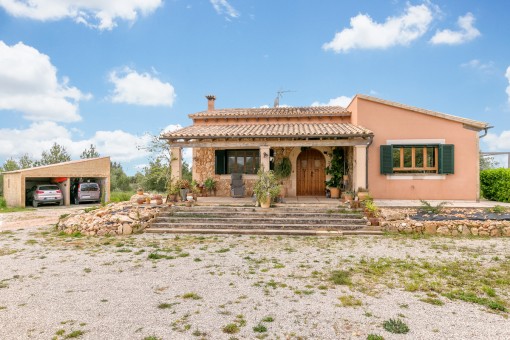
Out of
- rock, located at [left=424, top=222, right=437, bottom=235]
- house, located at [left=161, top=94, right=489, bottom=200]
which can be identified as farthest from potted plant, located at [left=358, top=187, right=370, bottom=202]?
rock, located at [left=424, top=222, right=437, bottom=235]

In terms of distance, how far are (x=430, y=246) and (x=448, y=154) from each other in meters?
6.17

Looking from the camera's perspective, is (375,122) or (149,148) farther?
(149,148)

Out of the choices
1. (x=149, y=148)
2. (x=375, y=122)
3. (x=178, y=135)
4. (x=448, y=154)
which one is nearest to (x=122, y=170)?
(x=149, y=148)

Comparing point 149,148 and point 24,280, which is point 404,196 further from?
point 149,148

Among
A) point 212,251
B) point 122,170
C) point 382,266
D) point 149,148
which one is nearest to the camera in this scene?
point 382,266

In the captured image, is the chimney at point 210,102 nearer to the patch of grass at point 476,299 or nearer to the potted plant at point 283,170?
the potted plant at point 283,170

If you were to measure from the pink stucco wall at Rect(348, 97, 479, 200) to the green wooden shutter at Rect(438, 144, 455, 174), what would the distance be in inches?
12.1

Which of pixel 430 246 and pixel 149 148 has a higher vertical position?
pixel 149 148

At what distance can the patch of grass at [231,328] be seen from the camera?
10.6 feet

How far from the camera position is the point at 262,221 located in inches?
376

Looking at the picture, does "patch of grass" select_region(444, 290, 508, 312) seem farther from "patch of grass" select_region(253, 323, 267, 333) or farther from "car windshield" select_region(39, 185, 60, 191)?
"car windshield" select_region(39, 185, 60, 191)

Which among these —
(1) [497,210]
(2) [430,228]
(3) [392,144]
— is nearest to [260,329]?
(2) [430,228]

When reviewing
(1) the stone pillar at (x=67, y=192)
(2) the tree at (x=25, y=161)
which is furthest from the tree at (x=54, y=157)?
(1) the stone pillar at (x=67, y=192)

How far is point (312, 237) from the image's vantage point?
835 cm
